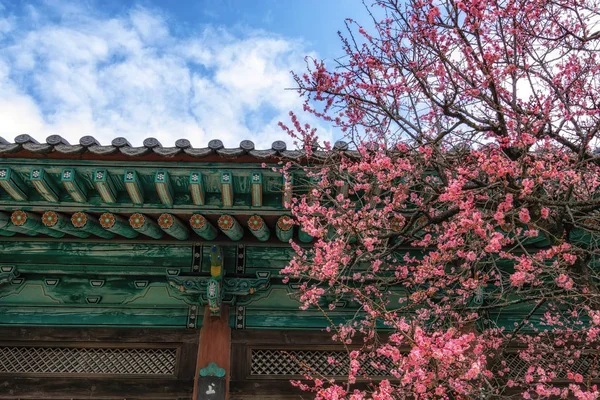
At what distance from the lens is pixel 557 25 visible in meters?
4.22

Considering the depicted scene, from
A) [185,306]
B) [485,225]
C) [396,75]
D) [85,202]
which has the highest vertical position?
[396,75]

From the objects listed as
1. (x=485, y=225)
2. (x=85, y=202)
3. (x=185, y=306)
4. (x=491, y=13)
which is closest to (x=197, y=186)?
(x=85, y=202)

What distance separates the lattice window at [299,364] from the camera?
5.32 metres

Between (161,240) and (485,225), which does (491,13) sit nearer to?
(485,225)

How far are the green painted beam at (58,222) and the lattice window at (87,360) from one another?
1.41 meters

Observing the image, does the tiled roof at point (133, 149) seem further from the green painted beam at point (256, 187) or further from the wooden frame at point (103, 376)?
the wooden frame at point (103, 376)

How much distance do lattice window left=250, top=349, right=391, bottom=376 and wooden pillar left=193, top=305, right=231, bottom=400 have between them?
0.34 meters

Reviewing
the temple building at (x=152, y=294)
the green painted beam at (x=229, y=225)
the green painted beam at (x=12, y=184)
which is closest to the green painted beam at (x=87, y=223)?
the temple building at (x=152, y=294)

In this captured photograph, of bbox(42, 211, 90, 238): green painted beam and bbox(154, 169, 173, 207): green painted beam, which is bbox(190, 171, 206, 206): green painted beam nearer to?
bbox(154, 169, 173, 207): green painted beam

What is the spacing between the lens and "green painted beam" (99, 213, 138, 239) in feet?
15.9

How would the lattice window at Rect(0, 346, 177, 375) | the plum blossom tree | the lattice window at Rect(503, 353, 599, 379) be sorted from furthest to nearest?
the lattice window at Rect(503, 353, 599, 379) → the lattice window at Rect(0, 346, 177, 375) → the plum blossom tree

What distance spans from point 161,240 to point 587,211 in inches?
166

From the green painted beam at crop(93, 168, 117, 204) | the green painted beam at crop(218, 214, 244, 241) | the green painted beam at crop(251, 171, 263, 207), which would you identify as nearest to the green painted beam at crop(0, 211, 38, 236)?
the green painted beam at crop(93, 168, 117, 204)

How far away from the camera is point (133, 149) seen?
4.33 meters
